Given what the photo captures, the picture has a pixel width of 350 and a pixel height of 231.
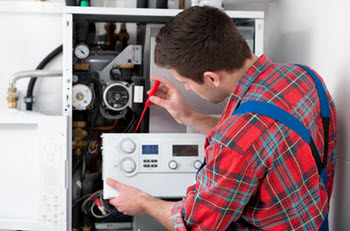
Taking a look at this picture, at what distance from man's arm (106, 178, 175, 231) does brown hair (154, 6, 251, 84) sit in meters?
0.41

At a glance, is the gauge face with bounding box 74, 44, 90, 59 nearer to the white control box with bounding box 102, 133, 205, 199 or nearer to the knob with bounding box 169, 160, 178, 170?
the white control box with bounding box 102, 133, 205, 199

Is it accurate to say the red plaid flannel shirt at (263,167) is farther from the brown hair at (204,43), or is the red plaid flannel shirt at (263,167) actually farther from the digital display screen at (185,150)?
the digital display screen at (185,150)

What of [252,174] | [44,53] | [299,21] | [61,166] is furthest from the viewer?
[44,53]

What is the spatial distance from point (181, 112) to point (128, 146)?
0.71ft

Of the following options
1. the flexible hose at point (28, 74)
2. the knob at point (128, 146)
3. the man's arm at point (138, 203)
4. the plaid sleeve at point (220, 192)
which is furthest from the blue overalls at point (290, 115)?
the flexible hose at point (28, 74)

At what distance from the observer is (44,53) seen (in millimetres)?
1786

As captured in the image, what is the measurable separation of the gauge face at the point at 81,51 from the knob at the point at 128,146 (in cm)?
40

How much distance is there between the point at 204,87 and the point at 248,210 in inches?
14.1

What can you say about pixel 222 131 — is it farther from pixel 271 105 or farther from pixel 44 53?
pixel 44 53

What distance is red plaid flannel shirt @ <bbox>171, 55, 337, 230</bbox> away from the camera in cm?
82

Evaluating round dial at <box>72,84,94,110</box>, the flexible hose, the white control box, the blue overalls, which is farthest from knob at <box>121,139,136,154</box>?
the flexible hose

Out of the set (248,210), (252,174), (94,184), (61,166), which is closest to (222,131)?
(252,174)

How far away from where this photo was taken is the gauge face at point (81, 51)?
4.70 feet

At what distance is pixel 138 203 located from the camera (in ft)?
3.85
